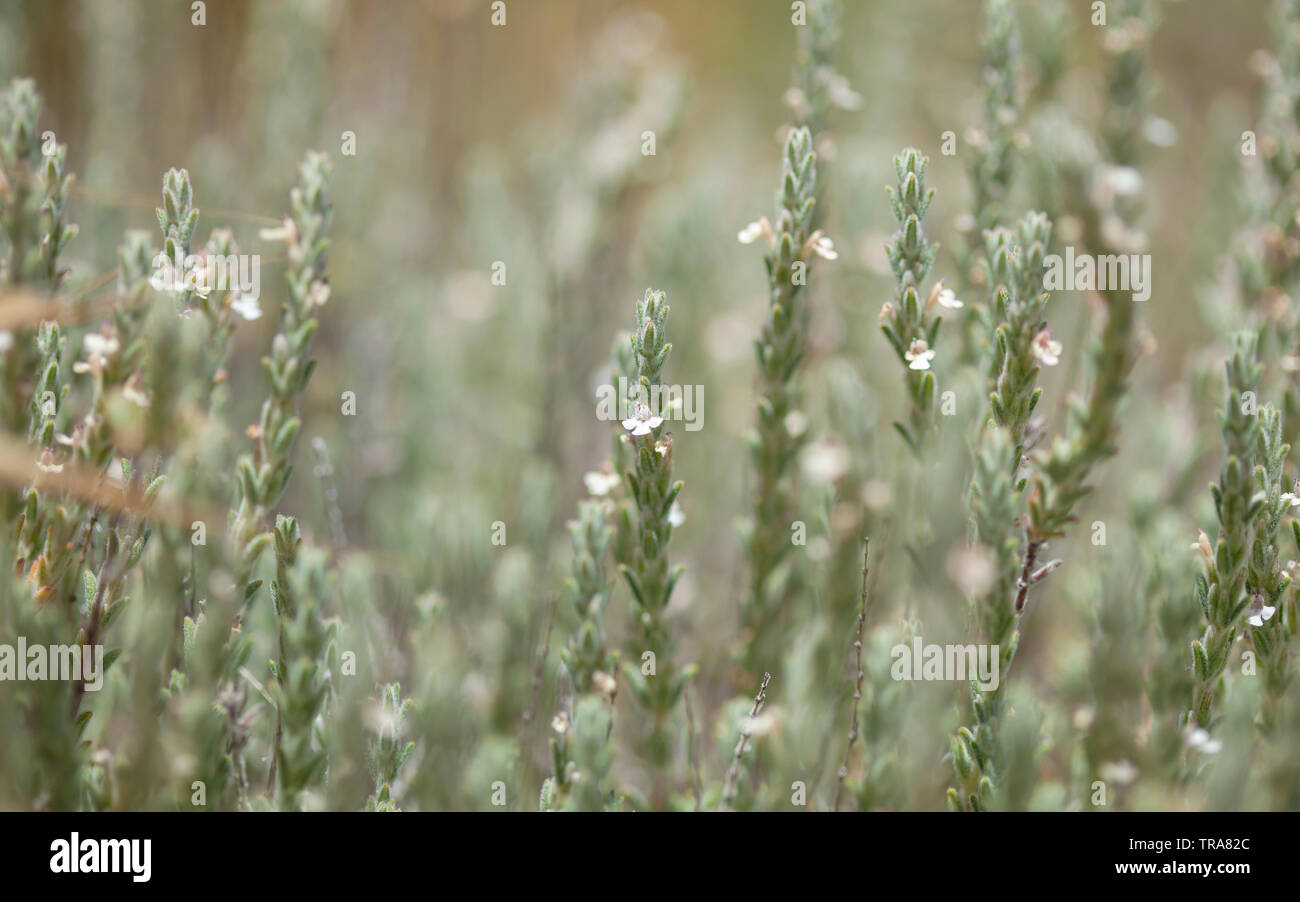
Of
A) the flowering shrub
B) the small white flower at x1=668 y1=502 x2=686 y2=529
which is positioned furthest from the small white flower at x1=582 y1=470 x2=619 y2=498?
the small white flower at x1=668 y1=502 x2=686 y2=529

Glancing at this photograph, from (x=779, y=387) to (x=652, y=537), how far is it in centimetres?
54

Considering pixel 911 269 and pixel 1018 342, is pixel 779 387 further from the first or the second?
pixel 1018 342

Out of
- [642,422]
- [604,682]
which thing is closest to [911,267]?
[642,422]

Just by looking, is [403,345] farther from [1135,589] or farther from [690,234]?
[1135,589]

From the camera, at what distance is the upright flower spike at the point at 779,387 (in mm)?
2031

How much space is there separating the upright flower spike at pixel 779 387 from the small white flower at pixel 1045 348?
1.51 feet

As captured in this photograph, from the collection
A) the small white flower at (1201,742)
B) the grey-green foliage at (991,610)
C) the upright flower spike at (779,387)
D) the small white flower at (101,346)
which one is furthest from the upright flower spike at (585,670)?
the small white flower at (1201,742)

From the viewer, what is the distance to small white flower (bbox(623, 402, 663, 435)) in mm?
1858

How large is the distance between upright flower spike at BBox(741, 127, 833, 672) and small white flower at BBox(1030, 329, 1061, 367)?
1.51 feet

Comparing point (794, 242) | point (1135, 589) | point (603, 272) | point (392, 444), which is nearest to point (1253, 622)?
point (1135, 589)

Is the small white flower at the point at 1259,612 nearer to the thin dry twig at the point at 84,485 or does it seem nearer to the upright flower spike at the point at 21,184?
the thin dry twig at the point at 84,485

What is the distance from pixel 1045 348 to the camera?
76.4 inches
